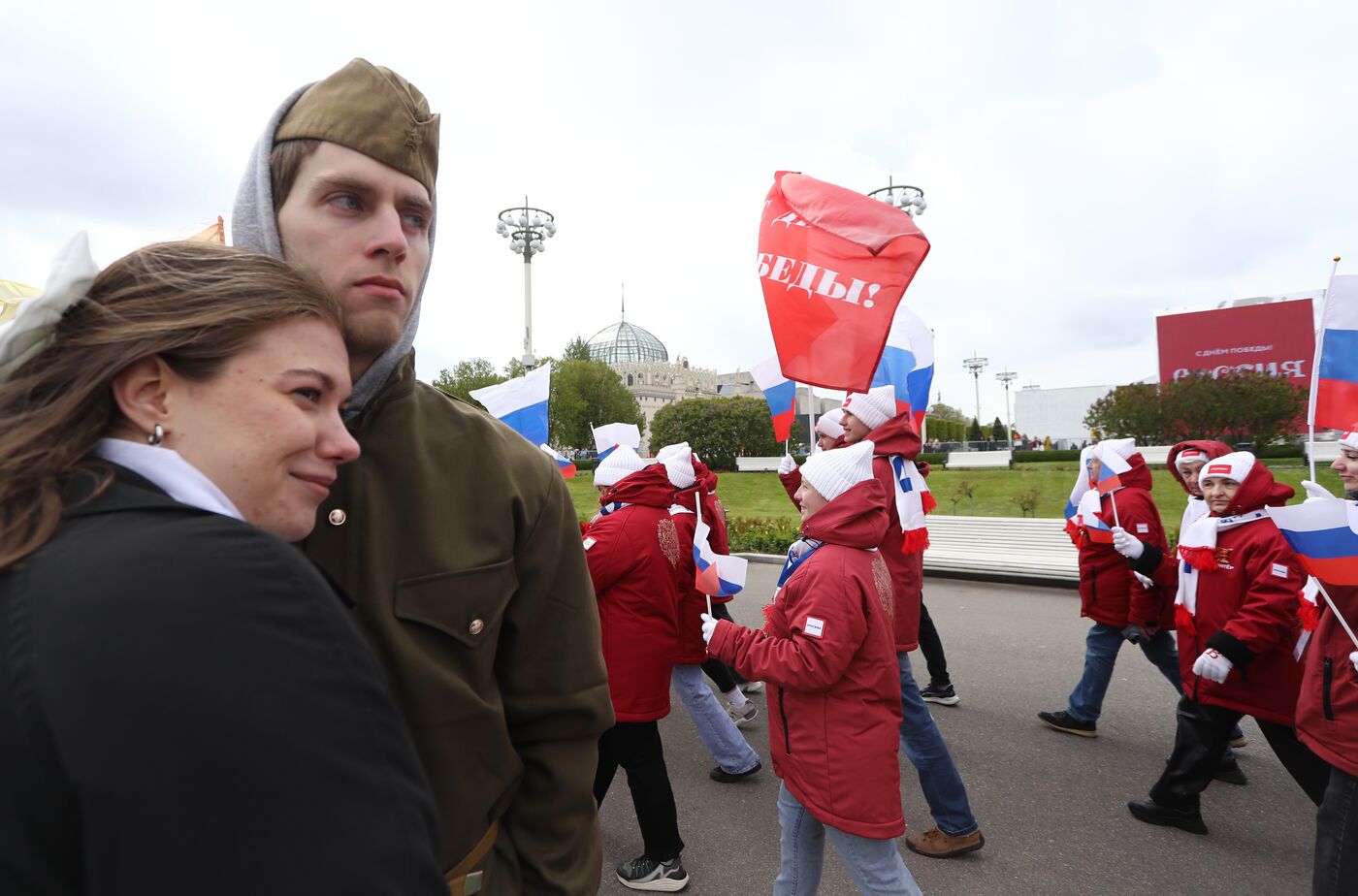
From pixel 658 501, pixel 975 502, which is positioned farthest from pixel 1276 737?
pixel 975 502

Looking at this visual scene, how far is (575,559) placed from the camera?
60.5 inches

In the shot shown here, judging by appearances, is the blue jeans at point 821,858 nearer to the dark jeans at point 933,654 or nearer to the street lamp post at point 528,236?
the dark jeans at point 933,654

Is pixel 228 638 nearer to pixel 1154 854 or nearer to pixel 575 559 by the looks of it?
pixel 575 559

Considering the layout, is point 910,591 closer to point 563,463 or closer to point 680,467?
point 680,467

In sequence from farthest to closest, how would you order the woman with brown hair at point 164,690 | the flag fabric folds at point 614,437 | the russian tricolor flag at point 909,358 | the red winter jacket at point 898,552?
the flag fabric folds at point 614,437 → the russian tricolor flag at point 909,358 → the red winter jacket at point 898,552 → the woman with brown hair at point 164,690

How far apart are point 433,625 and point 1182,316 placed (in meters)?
48.6

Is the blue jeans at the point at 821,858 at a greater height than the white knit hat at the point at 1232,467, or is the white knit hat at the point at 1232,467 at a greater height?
the white knit hat at the point at 1232,467

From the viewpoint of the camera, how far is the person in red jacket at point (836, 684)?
2682mm

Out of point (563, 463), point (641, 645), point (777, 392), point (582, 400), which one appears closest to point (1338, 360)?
point (777, 392)

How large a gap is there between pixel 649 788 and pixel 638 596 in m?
0.97

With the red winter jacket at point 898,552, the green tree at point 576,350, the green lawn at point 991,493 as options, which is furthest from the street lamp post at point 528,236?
the green tree at point 576,350

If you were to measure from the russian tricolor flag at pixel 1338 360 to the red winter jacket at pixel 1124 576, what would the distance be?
131 centimetres

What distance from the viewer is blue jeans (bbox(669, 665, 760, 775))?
4516 millimetres

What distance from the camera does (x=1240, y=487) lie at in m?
3.91
